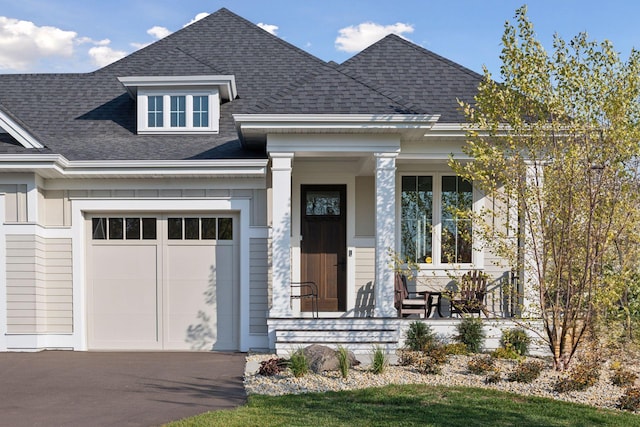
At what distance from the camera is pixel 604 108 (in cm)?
901

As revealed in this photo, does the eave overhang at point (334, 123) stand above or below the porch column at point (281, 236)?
above

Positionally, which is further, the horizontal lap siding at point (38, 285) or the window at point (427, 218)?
the window at point (427, 218)

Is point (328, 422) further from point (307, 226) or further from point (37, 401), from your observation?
point (307, 226)

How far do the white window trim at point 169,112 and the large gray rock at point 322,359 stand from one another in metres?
5.68

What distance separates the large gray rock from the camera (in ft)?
30.9

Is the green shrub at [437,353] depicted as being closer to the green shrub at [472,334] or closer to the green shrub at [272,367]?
the green shrub at [472,334]

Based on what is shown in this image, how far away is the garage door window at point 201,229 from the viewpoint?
12219 mm

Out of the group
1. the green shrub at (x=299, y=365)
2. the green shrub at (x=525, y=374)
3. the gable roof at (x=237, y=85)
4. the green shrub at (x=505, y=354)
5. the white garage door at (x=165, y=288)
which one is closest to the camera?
the green shrub at (x=525, y=374)

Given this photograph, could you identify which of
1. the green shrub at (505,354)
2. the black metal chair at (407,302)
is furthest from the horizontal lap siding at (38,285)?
the green shrub at (505,354)

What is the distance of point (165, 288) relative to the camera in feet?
40.0

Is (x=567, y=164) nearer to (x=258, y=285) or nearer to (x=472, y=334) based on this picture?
(x=472, y=334)

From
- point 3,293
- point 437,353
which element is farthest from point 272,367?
point 3,293

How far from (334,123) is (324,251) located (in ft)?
Answer: 10.7

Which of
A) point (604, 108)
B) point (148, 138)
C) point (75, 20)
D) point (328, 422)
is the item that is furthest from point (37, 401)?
point (75, 20)
